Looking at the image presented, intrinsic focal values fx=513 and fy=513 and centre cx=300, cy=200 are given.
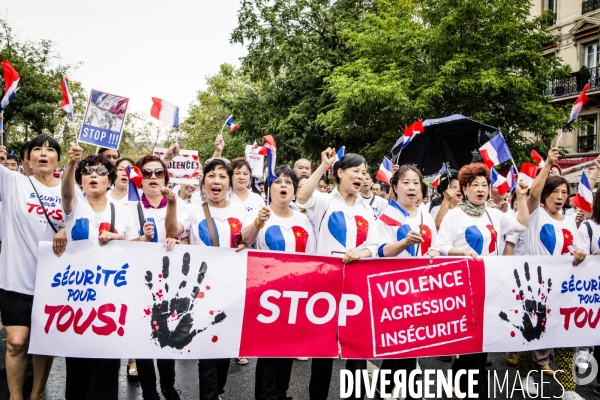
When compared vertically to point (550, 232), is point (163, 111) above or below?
above

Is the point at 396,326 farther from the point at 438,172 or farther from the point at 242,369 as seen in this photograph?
the point at 438,172

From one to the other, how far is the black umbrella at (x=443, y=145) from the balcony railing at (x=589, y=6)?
19330mm

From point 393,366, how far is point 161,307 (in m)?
1.89

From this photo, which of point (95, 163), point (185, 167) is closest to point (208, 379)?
point (185, 167)

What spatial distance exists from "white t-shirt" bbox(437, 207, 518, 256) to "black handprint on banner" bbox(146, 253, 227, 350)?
194cm

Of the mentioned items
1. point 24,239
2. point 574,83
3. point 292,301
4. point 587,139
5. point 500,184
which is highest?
point 574,83

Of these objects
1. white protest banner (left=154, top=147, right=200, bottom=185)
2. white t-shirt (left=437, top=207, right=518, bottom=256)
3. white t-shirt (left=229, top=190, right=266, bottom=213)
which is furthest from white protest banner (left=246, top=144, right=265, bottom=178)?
white t-shirt (left=437, top=207, right=518, bottom=256)

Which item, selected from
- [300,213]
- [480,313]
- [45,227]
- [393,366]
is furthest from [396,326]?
[45,227]

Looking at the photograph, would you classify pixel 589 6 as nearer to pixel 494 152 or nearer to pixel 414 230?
pixel 494 152

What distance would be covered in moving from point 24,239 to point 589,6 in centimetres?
2633

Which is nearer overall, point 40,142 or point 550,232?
point 40,142

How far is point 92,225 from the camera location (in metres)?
3.89

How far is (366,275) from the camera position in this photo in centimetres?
399

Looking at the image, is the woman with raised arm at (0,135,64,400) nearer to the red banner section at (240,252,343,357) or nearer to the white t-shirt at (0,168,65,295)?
the white t-shirt at (0,168,65,295)
